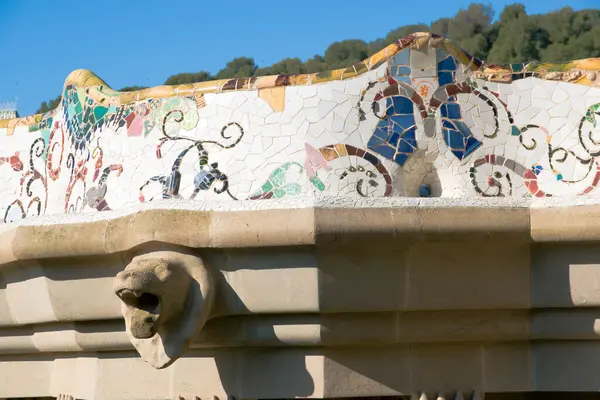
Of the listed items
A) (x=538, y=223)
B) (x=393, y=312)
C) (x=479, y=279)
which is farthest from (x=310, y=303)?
(x=538, y=223)

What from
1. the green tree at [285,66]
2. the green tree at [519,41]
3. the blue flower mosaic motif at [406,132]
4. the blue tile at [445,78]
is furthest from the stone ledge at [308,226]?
the green tree at [285,66]

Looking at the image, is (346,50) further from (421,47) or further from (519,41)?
(421,47)

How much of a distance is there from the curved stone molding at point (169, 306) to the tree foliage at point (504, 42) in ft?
36.8

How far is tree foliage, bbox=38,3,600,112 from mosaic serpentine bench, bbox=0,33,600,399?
35.2 ft

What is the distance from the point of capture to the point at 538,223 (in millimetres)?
3832

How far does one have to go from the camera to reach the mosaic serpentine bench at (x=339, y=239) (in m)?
3.79

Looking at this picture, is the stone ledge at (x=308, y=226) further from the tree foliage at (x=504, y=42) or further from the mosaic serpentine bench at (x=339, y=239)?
the tree foliage at (x=504, y=42)

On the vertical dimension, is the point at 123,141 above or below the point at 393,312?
above

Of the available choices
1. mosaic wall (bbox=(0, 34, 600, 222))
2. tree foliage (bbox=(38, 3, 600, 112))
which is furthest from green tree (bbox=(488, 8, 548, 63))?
mosaic wall (bbox=(0, 34, 600, 222))

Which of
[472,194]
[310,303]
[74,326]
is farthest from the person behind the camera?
[74,326]

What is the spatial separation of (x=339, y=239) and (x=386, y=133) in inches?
24.8

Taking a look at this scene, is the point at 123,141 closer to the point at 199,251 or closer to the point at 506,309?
the point at 199,251

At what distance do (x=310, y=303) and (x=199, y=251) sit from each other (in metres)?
0.48

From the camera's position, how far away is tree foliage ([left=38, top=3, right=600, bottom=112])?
59.5ft
